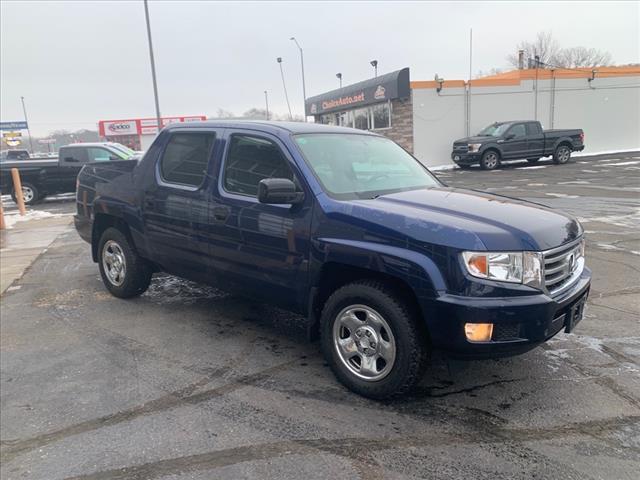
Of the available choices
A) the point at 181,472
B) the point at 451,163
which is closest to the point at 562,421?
the point at 181,472

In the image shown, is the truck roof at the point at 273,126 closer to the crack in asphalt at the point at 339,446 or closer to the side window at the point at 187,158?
the side window at the point at 187,158

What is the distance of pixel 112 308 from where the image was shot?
18.4 ft

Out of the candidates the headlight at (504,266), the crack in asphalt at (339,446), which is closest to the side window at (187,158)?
the crack in asphalt at (339,446)

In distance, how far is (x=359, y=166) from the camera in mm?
4141

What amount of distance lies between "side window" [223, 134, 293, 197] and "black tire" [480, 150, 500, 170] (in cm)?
1861

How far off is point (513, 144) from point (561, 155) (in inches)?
99.6

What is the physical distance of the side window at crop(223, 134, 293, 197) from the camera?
396 centimetres

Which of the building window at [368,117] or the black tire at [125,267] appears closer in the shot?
the black tire at [125,267]

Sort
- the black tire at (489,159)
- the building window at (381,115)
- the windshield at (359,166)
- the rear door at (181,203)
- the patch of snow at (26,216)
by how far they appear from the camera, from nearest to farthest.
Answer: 1. the windshield at (359,166)
2. the rear door at (181,203)
3. the patch of snow at (26,216)
4. the black tire at (489,159)
5. the building window at (381,115)

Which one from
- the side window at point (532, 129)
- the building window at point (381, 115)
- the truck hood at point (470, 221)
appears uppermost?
the building window at point (381, 115)

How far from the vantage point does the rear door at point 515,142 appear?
69.3 feet

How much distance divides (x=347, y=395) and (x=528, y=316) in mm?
1304

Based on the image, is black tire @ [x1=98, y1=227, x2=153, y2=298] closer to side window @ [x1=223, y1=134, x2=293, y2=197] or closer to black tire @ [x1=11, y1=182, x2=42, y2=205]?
side window @ [x1=223, y1=134, x2=293, y2=197]

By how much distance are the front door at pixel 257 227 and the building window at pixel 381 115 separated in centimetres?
2161
